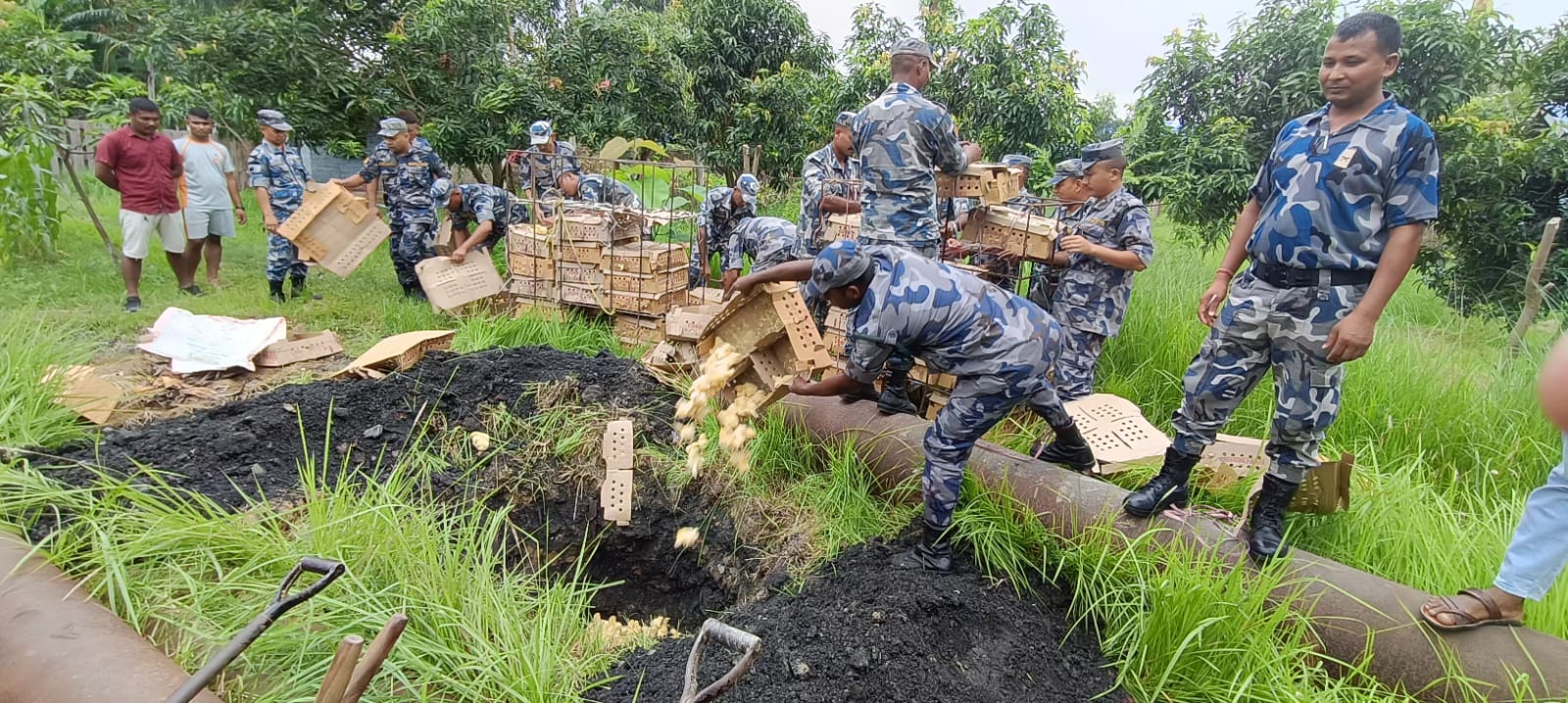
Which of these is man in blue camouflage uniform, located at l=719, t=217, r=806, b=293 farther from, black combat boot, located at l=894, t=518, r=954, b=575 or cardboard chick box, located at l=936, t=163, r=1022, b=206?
black combat boot, located at l=894, t=518, r=954, b=575

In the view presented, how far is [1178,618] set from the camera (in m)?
2.42

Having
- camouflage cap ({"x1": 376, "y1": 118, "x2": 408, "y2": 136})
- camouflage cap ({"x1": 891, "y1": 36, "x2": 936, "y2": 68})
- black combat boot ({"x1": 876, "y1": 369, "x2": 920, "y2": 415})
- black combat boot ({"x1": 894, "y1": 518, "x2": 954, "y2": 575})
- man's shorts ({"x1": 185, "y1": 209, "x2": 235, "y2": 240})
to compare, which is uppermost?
camouflage cap ({"x1": 891, "y1": 36, "x2": 936, "y2": 68})

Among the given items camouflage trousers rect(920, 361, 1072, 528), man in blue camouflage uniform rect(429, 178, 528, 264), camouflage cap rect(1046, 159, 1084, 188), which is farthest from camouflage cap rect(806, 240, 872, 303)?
man in blue camouflage uniform rect(429, 178, 528, 264)

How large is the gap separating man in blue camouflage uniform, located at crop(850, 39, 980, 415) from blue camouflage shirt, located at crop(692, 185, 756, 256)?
8.59ft

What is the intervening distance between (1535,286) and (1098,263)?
2967 millimetres

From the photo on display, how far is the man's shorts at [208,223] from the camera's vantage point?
6.88m

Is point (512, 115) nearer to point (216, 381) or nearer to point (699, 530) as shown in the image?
point (216, 381)

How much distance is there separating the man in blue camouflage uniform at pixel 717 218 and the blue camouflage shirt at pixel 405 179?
8.03ft

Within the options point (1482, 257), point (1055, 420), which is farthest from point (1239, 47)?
point (1055, 420)

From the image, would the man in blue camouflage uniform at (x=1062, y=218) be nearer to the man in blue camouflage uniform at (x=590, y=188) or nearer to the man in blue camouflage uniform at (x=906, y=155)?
the man in blue camouflage uniform at (x=906, y=155)

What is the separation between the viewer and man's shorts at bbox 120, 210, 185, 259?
6.36 m

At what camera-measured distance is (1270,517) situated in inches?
109

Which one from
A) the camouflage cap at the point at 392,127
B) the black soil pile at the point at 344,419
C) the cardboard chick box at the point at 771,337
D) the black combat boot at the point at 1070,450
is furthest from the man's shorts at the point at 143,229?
the black combat boot at the point at 1070,450

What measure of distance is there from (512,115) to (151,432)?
6.31m
